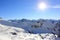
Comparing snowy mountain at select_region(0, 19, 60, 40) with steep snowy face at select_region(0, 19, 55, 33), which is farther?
steep snowy face at select_region(0, 19, 55, 33)

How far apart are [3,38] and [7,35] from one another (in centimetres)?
47

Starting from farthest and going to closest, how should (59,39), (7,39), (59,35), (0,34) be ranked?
(59,35) → (59,39) → (0,34) → (7,39)

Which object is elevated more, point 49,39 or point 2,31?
point 2,31

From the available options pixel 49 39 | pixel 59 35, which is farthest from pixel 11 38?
pixel 59 35

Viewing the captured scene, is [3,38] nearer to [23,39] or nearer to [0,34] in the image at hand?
[0,34]

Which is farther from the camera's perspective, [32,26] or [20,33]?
[32,26]

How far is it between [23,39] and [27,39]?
24cm

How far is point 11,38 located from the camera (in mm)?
5652

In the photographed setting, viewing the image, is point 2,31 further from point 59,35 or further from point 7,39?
point 59,35

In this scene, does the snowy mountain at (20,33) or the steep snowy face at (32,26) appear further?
the steep snowy face at (32,26)

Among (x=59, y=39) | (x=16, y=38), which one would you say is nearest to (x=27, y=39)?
(x=16, y=38)

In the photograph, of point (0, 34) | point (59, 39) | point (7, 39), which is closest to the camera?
point (7, 39)

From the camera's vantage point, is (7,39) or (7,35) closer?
(7,39)

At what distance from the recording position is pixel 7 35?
19.3 feet
